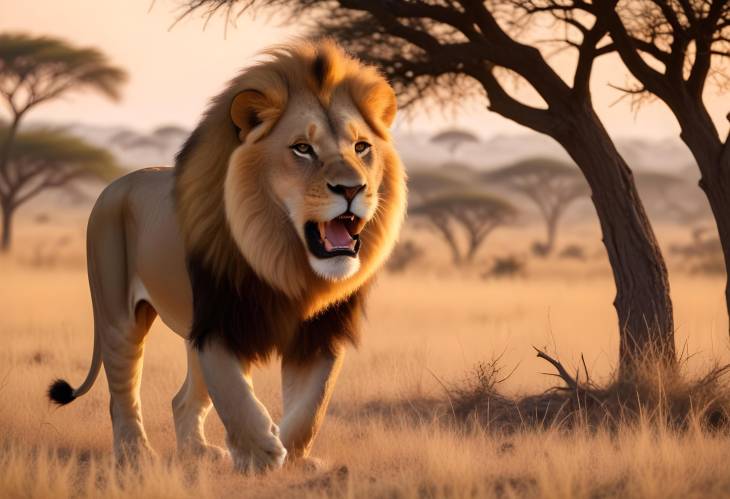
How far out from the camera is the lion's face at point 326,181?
402cm

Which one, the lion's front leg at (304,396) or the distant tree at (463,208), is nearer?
the lion's front leg at (304,396)

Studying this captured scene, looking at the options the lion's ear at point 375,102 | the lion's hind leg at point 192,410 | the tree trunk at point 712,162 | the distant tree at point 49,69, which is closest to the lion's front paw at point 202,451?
the lion's hind leg at point 192,410

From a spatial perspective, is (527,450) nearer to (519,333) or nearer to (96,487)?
(96,487)

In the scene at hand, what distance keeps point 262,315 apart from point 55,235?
103ft

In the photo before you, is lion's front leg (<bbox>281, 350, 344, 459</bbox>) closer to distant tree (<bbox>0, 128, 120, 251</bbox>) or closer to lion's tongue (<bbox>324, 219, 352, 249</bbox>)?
lion's tongue (<bbox>324, 219, 352, 249</bbox>)

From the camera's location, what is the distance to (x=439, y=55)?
22.4ft

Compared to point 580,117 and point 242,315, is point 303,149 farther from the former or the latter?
point 580,117

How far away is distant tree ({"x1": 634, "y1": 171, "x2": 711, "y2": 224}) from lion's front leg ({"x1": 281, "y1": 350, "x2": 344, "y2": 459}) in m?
37.2

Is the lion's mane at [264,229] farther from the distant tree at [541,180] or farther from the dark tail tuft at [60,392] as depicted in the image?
the distant tree at [541,180]

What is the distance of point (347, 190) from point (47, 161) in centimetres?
1997

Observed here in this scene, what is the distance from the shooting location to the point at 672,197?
2291 inches

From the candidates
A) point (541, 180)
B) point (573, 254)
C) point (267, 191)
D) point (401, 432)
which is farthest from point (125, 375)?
point (541, 180)

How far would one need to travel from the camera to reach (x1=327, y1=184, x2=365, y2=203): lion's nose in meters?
4.00

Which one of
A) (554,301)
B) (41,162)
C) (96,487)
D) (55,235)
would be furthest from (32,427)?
(55,235)
